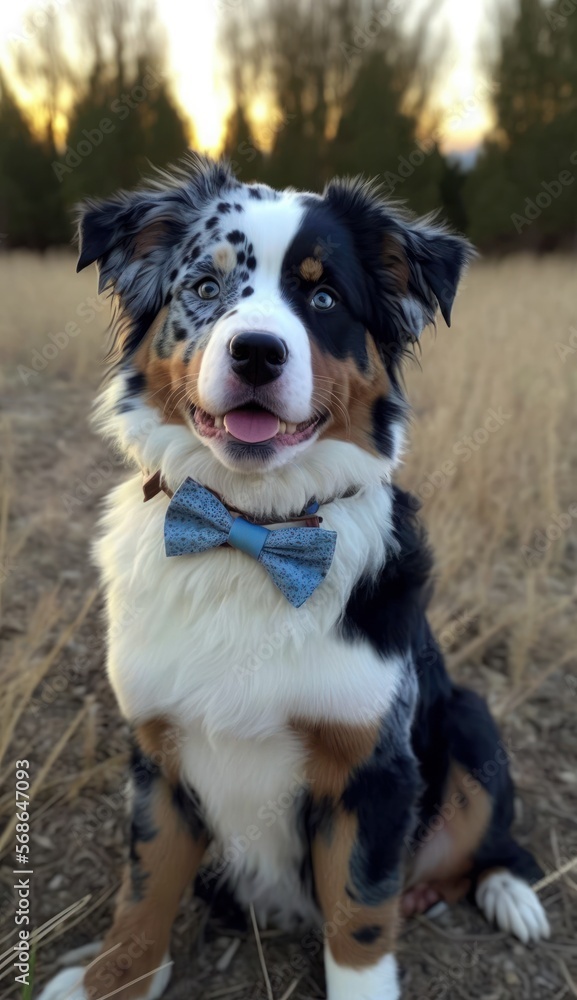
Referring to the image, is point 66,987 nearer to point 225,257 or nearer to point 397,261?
point 225,257

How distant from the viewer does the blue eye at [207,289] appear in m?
1.77

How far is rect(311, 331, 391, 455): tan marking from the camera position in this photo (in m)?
1.69

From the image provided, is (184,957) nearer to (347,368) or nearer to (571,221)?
(347,368)

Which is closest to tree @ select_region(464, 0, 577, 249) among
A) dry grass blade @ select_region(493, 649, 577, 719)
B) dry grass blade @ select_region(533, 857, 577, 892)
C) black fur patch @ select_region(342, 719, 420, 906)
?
dry grass blade @ select_region(493, 649, 577, 719)

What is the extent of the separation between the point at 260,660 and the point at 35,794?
3.87ft

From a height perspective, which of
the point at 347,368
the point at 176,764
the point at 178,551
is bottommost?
the point at 176,764

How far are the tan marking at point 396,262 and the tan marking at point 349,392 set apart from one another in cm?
19

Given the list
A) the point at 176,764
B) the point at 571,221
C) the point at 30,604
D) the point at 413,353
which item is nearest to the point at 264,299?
the point at 413,353

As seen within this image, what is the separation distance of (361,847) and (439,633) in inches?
59.0

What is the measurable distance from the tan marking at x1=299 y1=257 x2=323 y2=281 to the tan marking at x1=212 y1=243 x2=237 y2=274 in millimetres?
166

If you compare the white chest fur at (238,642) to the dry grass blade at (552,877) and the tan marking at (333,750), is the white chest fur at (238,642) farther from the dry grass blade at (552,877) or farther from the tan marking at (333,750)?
the dry grass blade at (552,877)

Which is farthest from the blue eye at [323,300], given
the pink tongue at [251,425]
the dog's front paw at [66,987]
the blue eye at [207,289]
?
the dog's front paw at [66,987]

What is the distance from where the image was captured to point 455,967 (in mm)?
2027

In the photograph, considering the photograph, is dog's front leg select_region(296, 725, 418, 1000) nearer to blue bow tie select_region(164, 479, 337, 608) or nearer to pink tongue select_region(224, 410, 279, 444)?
blue bow tie select_region(164, 479, 337, 608)
